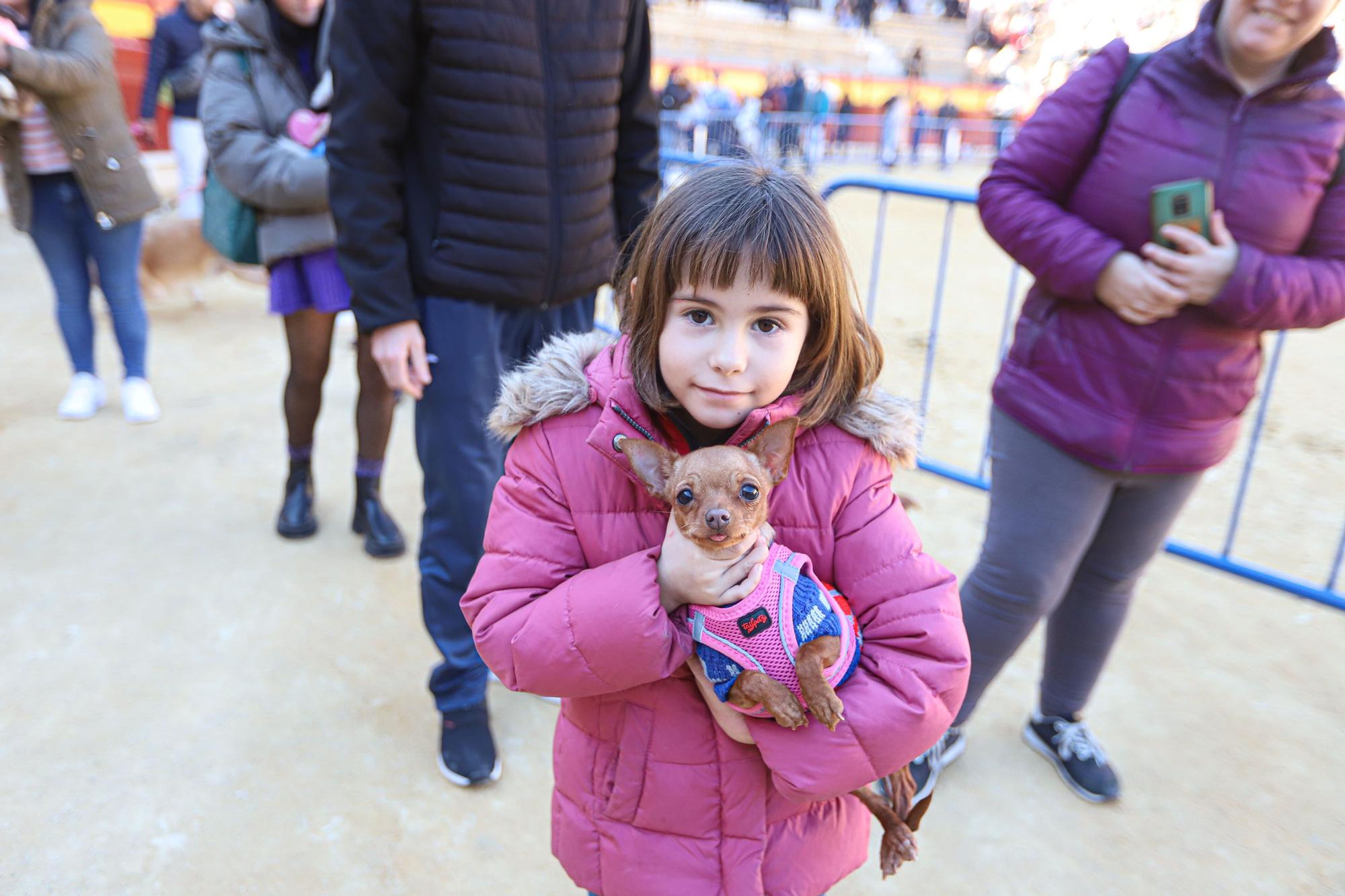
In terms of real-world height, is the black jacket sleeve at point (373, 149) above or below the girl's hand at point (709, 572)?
above

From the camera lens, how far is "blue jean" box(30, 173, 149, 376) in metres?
4.05

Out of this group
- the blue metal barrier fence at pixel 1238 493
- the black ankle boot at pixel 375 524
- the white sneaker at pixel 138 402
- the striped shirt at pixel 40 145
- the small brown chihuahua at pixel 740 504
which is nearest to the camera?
the small brown chihuahua at pixel 740 504

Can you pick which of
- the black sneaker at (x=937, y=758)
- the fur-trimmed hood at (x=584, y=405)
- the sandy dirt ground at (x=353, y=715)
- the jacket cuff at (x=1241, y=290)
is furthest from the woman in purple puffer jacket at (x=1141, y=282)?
the fur-trimmed hood at (x=584, y=405)

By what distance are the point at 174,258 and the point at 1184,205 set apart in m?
6.01

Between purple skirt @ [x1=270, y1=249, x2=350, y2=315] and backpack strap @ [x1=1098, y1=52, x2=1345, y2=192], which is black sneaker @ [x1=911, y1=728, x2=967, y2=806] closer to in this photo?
backpack strap @ [x1=1098, y1=52, x2=1345, y2=192]

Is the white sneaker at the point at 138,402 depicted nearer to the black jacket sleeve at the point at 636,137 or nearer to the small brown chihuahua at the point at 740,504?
the black jacket sleeve at the point at 636,137

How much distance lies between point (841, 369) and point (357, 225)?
49.9 inches

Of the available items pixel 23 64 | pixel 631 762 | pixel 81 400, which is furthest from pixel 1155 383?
pixel 81 400

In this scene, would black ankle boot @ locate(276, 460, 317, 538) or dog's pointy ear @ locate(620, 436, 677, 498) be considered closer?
dog's pointy ear @ locate(620, 436, 677, 498)

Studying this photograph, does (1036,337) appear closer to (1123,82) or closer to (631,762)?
(1123,82)

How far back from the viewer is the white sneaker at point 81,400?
445 cm

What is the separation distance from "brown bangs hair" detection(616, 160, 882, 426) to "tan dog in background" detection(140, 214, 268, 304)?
5.27 meters

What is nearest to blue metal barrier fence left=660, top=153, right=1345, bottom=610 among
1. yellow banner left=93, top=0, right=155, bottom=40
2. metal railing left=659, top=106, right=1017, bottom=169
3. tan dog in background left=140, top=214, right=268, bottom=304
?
tan dog in background left=140, top=214, right=268, bottom=304

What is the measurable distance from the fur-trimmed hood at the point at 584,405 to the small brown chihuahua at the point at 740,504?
0.18 m
